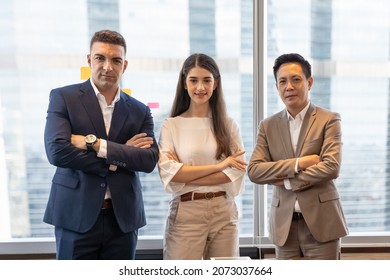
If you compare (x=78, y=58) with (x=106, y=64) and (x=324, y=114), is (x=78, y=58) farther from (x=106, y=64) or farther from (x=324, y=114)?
(x=324, y=114)

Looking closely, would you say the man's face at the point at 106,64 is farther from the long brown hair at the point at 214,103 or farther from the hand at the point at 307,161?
the hand at the point at 307,161

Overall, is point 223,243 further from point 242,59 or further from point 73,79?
point 73,79

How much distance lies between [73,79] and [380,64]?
2518 millimetres

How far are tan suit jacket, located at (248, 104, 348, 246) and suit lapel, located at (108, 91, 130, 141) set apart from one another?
30.3 inches

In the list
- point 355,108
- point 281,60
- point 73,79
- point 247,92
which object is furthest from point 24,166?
point 355,108

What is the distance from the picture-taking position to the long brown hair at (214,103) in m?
1.85

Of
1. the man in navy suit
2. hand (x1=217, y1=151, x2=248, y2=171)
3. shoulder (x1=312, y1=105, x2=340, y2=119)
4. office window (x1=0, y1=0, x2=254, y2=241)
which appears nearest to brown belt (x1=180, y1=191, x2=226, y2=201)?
hand (x1=217, y1=151, x2=248, y2=171)

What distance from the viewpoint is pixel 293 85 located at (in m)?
1.74

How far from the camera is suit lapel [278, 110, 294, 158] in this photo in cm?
176

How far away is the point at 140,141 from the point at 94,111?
28 cm

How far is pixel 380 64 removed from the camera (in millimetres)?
2605

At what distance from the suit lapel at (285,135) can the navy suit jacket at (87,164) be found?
2.40 feet

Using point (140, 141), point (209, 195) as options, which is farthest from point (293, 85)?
point (140, 141)

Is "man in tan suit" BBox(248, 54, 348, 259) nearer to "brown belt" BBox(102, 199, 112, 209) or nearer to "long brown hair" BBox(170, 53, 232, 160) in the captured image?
"long brown hair" BBox(170, 53, 232, 160)
